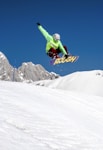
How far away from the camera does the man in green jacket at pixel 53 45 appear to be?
900 inches

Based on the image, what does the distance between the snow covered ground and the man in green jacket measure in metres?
5.76

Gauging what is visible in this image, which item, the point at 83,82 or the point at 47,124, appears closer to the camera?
the point at 47,124

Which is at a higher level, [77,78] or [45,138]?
[77,78]

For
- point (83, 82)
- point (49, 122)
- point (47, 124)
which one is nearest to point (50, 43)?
point (49, 122)

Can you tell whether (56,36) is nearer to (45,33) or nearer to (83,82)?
(45,33)

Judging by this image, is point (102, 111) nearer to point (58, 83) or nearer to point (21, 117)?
point (21, 117)

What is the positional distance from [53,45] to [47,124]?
12.8 m

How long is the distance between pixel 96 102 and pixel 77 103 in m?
2.20

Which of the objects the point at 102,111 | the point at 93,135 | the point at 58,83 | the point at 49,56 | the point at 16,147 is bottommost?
the point at 16,147

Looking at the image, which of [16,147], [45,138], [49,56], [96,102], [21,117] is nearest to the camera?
[16,147]

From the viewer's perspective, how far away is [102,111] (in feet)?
52.1

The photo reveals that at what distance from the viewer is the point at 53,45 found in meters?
23.0

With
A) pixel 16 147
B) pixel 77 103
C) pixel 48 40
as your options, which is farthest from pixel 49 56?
pixel 16 147

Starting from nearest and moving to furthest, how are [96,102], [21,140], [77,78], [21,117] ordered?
[21,140] → [21,117] → [96,102] → [77,78]
